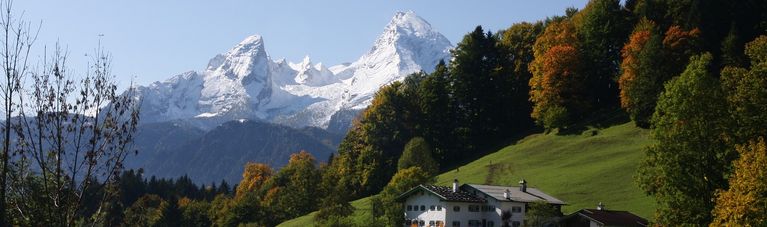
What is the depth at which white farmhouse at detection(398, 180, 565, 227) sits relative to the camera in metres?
69.3

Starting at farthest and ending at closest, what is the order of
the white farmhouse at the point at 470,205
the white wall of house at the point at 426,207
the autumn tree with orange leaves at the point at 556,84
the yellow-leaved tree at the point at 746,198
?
1. the autumn tree with orange leaves at the point at 556,84
2. the white wall of house at the point at 426,207
3. the white farmhouse at the point at 470,205
4. the yellow-leaved tree at the point at 746,198

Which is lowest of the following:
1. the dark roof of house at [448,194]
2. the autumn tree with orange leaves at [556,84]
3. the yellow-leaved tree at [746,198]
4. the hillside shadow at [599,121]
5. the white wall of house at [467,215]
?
the white wall of house at [467,215]

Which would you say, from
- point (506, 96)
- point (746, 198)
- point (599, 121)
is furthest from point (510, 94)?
point (746, 198)

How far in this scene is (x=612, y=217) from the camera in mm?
58062

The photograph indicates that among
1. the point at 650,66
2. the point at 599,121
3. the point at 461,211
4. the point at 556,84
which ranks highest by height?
the point at 650,66

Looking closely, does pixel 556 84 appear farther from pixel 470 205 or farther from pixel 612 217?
pixel 612 217

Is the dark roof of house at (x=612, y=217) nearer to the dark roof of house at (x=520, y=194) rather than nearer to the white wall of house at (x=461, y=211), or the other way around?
the dark roof of house at (x=520, y=194)

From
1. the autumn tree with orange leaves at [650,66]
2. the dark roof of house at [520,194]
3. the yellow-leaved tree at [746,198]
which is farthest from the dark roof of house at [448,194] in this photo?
the yellow-leaved tree at [746,198]

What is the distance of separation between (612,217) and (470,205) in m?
15.7

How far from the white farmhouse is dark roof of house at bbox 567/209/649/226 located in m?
7.86

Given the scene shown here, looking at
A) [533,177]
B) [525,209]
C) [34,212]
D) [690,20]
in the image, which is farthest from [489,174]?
[34,212]

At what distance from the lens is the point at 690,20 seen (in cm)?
8856

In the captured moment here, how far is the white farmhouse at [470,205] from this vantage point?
227 ft

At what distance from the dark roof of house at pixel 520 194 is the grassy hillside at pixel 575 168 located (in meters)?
1.65
